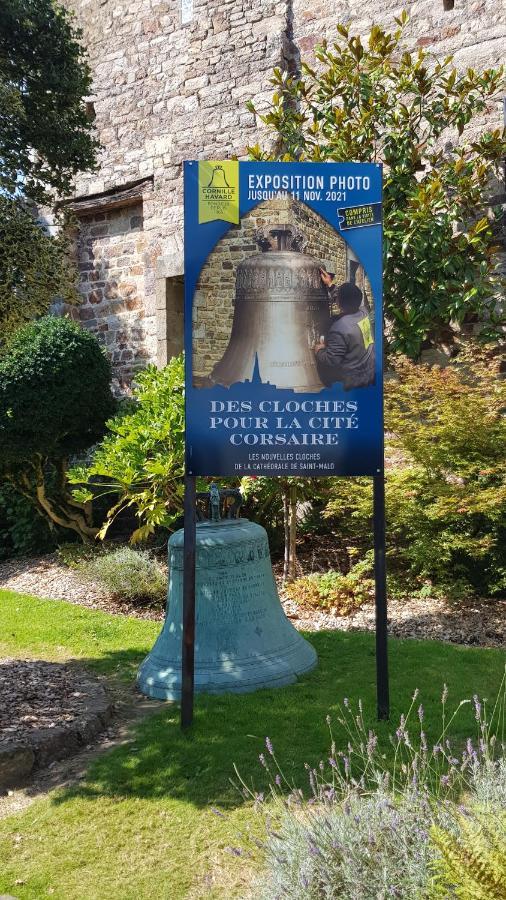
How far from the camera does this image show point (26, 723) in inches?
162

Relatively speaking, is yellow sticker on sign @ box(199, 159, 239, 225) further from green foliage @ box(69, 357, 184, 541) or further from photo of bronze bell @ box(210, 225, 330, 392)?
green foliage @ box(69, 357, 184, 541)

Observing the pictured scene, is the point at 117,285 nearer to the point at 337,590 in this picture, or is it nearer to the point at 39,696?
→ the point at 337,590

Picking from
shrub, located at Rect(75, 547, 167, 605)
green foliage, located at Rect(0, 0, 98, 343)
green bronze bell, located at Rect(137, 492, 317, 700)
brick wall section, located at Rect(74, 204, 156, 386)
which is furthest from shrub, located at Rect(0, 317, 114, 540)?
green bronze bell, located at Rect(137, 492, 317, 700)

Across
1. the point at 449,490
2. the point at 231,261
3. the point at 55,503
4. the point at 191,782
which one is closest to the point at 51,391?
the point at 55,503

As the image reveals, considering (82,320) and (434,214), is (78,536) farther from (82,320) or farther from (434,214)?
(434,214)

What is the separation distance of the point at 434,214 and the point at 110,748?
20.6 ft

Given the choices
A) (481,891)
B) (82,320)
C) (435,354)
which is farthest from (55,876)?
(82,320)

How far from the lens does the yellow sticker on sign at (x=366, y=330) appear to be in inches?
160

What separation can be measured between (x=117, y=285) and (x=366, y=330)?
8172 millimetres

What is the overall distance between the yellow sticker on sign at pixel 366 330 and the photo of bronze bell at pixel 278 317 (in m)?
0.18

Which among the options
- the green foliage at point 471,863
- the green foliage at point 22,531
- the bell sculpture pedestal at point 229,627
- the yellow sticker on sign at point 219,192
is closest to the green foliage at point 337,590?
the bell sculpture pedestal at point 229,627

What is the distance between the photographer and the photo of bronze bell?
4.05 metres

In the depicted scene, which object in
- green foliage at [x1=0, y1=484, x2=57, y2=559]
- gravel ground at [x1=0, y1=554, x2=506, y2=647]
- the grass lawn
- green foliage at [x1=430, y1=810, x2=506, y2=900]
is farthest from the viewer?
green foliage at [x1=0, y1=484, x2=57, y2=559]

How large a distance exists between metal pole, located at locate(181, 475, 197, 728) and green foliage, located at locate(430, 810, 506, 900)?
6.81ft
